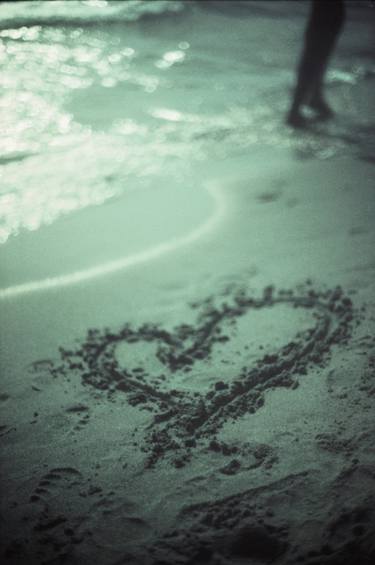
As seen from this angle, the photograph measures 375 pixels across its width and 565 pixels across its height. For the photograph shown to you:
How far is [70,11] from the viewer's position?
7.98 ft

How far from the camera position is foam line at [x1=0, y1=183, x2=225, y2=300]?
3062 mm

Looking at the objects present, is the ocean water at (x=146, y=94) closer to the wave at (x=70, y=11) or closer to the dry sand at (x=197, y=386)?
the wave at (x=70, y=11)

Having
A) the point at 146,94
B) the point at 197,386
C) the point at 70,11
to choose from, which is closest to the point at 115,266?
the point at 197,386

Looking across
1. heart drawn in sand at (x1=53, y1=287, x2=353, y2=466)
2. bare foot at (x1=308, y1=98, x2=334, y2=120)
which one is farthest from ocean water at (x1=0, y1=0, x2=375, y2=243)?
heart drawn in sand at (x1=53, y1=287, x2=353, y2=466)

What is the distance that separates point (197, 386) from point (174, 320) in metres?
0.58

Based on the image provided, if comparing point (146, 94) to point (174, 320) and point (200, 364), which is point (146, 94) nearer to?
point (174, 320)

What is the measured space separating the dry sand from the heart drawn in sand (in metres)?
0.01

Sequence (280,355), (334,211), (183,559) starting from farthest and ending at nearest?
1. (334,211)
2. (280,355)
3. (183,559)

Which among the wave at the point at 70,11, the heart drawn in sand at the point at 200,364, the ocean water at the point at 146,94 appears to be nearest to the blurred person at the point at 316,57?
the ocean water at the point at 146,94

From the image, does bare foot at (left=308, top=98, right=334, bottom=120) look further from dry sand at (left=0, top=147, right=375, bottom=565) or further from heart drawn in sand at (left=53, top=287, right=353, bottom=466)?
heart drawn in sand at (left=53, top=287, right=353, bottom=466)

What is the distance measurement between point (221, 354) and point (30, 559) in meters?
1.35

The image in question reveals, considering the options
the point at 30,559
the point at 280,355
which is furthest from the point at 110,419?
the point at 280,355

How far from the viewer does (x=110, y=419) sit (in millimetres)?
2201

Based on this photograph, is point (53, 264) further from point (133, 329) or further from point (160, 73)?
point (160, 73)
